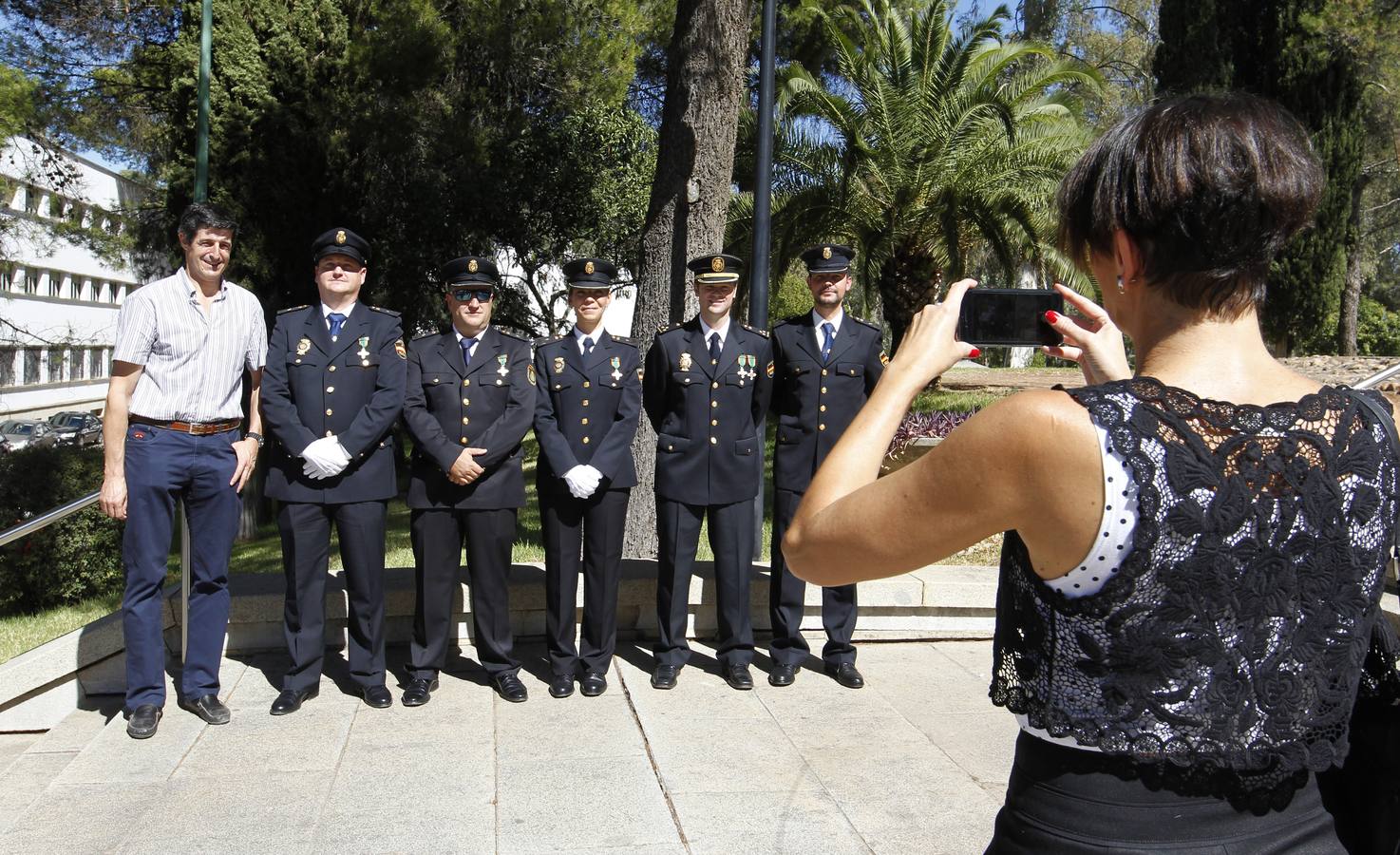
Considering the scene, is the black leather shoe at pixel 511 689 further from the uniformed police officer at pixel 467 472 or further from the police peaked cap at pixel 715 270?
the police peaked cap at pixel 715 270

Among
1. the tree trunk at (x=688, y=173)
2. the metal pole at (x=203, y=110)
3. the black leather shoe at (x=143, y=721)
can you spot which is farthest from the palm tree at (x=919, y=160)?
the black leather shoe at (x=143, y=721)

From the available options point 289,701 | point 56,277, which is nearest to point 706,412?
point 289,701

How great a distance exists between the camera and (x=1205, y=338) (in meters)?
1.48

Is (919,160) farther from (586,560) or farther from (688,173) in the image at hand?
(586,560)

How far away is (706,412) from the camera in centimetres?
592

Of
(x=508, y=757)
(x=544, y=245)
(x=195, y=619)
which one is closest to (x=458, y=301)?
(x=195, y=619)

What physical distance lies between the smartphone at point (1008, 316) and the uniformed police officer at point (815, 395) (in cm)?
408

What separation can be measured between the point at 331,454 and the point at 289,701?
112 centimetres

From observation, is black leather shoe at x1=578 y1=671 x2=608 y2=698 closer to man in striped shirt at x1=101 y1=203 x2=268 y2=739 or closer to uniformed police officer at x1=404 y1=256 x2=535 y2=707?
uniformed police officer at x1=404 y1=256 x2=535 y2=707

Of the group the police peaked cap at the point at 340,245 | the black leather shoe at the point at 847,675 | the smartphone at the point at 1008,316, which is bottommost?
the black leather shoe at the point at 847,675

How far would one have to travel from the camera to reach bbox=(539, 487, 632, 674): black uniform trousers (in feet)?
18.7

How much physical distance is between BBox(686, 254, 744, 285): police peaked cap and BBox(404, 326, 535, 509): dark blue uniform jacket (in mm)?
1051

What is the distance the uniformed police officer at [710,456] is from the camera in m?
5.83

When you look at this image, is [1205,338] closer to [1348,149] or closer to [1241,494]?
[1241,494]
